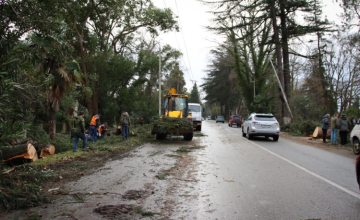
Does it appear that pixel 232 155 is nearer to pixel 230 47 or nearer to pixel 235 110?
pixel 230 47

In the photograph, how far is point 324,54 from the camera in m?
29.8

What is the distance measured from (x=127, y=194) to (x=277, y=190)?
3.08 m

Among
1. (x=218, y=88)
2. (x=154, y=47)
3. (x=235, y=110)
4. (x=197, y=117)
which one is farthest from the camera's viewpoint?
(x=235, y=110)

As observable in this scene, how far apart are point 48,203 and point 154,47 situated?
36677 mm

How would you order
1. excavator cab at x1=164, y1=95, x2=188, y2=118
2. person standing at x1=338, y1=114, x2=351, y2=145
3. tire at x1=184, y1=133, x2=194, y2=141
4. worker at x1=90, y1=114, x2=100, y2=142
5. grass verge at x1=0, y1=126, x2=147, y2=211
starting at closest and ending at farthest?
grass verge at x1=0, y1=126, x2=147, y2=211 → worker at x1=90, y1=114, x2=100, y2=142 → person standing at x1=338, y1=114, x2=351, y2=145 → tire at x1=184, y1=133, x2=194, y2=141 → excavator cab at x1=164, y1=95, x2=188, y2=118

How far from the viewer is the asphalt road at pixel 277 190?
475 centimetres

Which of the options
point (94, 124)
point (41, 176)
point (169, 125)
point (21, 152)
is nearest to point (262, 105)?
point (169, 125)

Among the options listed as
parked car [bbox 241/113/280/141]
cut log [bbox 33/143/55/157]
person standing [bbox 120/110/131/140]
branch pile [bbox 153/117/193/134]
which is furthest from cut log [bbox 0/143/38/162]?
parked car [bbox 241/113/280/141]

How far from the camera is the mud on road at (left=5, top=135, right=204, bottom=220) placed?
4.60 meters

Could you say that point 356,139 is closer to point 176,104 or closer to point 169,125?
point 169,125

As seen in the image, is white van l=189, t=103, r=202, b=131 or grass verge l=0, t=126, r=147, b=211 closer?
grass verge l=0, t=126, r=147, b=211

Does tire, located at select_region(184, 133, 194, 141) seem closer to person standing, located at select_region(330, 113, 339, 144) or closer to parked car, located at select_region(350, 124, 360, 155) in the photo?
person standing, located at select_region(330, 113, 339, 144)

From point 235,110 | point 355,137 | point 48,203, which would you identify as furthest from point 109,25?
point 235,110

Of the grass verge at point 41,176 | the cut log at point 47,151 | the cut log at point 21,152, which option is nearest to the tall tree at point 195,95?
the cut log at point 47,151
